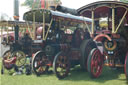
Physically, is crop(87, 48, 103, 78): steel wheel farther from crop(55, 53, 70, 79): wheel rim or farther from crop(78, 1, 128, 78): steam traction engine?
crop(55, 53, 70, 79): wheel rim

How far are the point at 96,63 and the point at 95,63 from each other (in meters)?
0.06

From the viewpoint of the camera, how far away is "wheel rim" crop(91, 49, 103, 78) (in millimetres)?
6535

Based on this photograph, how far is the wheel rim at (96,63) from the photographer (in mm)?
6535

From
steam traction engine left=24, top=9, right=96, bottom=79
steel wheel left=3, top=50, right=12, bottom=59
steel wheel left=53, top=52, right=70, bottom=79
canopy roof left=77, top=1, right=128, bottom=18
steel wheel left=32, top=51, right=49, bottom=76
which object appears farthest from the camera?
steel wheel left=3, top=50, right=12, bottom=59

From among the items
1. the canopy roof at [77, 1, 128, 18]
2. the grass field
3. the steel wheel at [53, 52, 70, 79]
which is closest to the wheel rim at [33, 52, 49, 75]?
the grass field

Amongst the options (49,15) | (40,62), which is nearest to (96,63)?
(40,62)

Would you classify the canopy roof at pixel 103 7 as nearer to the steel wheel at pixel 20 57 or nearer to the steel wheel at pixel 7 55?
the steel wheel at pixel 20 57

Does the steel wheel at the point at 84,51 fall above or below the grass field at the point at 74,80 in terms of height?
above

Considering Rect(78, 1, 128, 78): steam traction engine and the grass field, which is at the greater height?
Rect(78, 1, 128, 78): steam traction engine

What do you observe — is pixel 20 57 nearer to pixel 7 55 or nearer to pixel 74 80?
pixel 7 55

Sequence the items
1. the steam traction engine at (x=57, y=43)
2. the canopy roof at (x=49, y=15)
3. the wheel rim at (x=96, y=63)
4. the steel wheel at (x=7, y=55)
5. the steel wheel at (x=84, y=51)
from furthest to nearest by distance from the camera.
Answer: the steel wheel at (x=7, y=55), the steel wheel at (x=84, y=51), the canopy roof at (x=49, y=15), the steam traction engine at (x=57, y=43), the wheel rim at (x=96, y=63)

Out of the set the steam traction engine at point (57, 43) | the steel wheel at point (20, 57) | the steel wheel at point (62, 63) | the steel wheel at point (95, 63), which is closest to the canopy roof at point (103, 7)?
the steam traction engine at point (57, 43)

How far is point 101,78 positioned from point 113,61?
85 centimetres

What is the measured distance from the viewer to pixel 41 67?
7844mm
